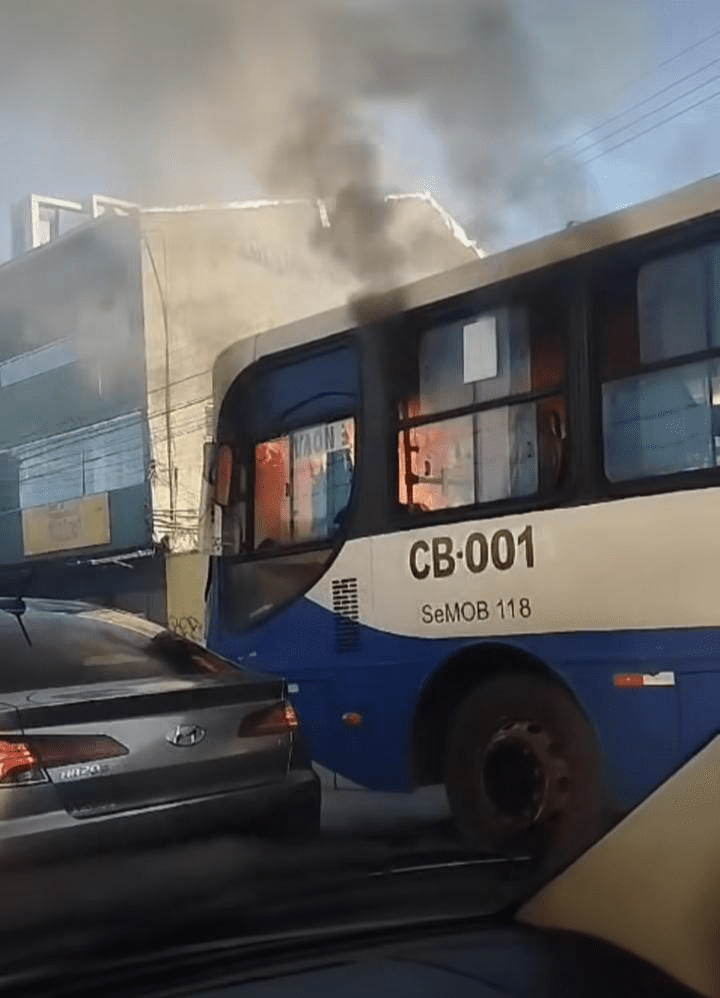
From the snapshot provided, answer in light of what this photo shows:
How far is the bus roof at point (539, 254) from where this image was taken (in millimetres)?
4148

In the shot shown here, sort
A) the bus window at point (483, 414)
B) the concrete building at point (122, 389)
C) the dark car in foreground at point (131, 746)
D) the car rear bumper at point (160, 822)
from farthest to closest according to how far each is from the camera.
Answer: the concrete building at point (122, 389) < the bus window at point (483, 414) < the dark car in foreground at point (131, 746) < the car rear bumper at point (160, 822)

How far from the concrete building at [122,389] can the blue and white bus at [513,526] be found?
2.26 ft

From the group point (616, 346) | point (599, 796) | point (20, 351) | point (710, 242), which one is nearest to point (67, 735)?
point (599, 796)

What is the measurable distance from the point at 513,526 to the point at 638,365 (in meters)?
0.70

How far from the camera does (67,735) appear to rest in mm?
3910

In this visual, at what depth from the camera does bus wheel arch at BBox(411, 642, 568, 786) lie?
4.75m

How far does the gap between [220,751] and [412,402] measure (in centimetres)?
153

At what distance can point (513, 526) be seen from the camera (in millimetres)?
4621

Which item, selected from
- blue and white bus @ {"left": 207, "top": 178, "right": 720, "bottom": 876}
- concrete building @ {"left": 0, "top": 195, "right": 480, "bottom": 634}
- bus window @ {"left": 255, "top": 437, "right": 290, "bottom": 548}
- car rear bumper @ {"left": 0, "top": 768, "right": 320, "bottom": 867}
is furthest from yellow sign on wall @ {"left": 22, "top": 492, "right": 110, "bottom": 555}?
car rear bumper @ {"left": 0, "top": 768, "right": 320, "bottom": 867}

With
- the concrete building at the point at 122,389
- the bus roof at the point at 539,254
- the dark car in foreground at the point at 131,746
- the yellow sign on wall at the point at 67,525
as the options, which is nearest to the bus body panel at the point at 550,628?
the dark car in foreground at the point at 131,746

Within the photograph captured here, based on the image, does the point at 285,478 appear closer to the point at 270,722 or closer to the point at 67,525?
the point at 270,722

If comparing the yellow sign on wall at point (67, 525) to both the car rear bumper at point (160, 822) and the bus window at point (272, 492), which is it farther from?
the car rear bumper at point (160, 822)

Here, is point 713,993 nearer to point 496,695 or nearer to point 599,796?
point 599,796

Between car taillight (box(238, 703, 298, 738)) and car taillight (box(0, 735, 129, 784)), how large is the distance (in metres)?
0.44
